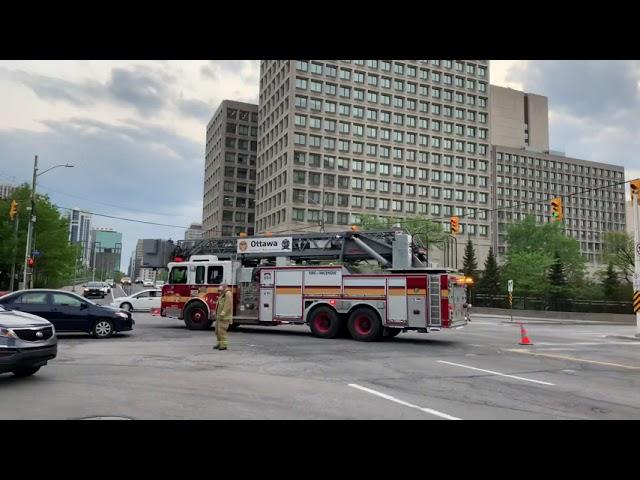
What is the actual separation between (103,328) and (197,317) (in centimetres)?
422

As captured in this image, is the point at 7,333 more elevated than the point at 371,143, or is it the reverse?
the point at 371,143

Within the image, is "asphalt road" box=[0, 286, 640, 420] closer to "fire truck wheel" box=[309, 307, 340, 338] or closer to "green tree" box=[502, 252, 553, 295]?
"fire truck wheel" box=[309, 307, 340, 338]

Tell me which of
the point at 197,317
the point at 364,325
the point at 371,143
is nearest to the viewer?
the point at 364,325

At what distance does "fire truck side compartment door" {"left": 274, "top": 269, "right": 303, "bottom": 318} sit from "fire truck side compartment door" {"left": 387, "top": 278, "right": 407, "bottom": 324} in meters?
3.17

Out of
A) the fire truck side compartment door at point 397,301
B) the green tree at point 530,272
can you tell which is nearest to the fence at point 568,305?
the green tree at point 530,272

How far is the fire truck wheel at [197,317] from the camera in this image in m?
19.0

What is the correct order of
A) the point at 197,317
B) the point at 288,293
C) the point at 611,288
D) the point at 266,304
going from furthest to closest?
1. the point at 611,288
2. the point at 197,317
3. the point at 266,304
4. the point at 288,293

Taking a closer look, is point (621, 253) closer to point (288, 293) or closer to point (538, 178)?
point (288, 293)

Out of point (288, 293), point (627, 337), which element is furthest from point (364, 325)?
point (627, 337)

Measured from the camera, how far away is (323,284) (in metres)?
16.7

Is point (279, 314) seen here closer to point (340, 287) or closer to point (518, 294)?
point (340, 287)

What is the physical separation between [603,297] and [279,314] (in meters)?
37.8

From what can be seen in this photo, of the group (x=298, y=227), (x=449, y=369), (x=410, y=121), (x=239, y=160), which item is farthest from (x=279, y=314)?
(x=239, y=160)
